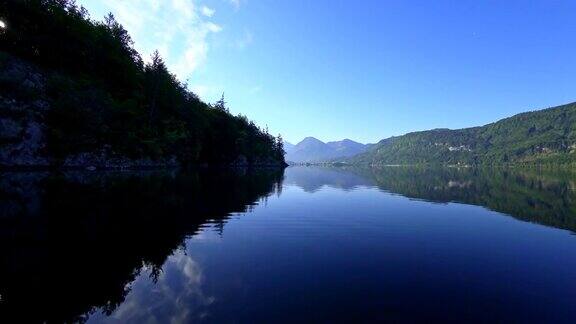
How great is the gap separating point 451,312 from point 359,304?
9.43ft

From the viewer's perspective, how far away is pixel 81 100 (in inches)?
2886

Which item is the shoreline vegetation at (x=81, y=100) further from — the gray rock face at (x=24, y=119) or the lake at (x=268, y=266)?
the lake at (x=268, y=266)

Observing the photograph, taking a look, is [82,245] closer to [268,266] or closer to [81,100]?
[268,266]

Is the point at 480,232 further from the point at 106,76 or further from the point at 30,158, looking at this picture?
the point at 106,76

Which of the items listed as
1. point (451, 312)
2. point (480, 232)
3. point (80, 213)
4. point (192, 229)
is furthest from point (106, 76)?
point (451, 312)

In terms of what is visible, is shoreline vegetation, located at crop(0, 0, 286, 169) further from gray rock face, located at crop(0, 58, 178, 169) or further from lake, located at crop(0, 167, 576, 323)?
lake, located at crop(0, 167, 576, 323)

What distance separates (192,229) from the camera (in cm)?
2314

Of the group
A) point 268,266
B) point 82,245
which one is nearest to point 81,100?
point 82,245

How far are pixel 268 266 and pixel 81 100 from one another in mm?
73001

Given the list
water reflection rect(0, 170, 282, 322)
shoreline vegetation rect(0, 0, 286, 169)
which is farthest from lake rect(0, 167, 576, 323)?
→ shoreline vegetation rect(0, 0, 286, 169)

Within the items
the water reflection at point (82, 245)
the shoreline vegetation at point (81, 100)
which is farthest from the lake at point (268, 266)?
the shoreline vegetation at point (81, 100)

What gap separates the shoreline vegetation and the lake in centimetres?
4107

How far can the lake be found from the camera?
11.1 m

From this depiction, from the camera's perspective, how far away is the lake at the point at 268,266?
11.1 metres
